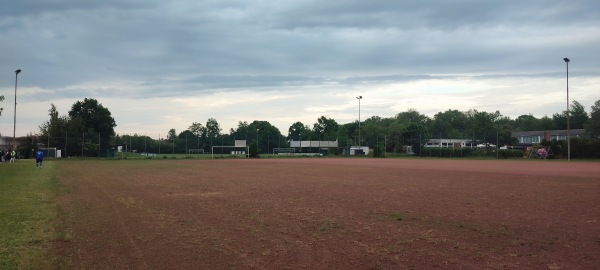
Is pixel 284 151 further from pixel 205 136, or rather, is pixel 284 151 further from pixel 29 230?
pixel 29 230

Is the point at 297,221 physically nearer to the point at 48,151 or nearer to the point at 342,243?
the point at 342,243

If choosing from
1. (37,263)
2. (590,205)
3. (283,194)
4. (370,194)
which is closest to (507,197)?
(590,205)

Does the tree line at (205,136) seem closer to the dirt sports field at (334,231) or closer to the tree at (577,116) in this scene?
the tree at (577,116)

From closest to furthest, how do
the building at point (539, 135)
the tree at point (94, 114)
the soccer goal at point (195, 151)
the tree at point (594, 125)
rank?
1. the tree at point (594, 125)
2. the soccer goal at point (195, 151)
3. the tree at point (94, 114)
4. the building at point (539, 135)

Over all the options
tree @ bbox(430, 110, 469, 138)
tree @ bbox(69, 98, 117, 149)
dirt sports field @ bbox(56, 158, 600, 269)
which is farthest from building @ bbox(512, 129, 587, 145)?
dirt sports field @ bbox(56, 158, 600, 269)

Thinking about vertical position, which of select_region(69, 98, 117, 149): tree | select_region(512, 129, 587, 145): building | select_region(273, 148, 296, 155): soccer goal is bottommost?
select_region(273, 148, 296, 155): soccer goal

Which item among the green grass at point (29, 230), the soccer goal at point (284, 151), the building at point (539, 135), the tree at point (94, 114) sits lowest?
the green grass at point (29, 230)

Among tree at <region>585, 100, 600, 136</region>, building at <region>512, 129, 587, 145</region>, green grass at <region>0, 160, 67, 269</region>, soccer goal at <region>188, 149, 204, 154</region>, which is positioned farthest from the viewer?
building at <region>512, 129, 587, 145</region>

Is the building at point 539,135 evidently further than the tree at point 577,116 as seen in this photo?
No

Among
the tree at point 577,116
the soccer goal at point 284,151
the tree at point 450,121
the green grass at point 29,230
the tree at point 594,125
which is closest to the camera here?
the green grass at point 29,230

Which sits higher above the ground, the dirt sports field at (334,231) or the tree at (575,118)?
the tree at (575,118)

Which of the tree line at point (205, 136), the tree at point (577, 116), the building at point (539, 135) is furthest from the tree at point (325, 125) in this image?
the tree at point (577, 116)

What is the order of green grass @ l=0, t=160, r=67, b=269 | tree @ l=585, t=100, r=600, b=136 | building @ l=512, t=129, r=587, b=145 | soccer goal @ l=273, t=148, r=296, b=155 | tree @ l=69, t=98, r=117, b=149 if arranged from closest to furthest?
green grass @ l=0, t=160, r=67, b=269, tree @ l=585, t=100, r=600, b=136, soccer goal @ l=273, t=148, r=296, b=155, tree @ l=69, t=98, r=117, b=149, building @ l=512, t=129, r=587, b=145

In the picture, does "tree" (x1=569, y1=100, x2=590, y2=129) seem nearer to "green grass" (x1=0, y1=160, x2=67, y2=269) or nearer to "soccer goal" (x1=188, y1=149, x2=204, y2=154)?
"soccer goal" (x1=188, y1=149, x2=204, y2=154)
